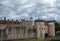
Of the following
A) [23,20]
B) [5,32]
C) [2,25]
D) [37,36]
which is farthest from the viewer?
[23,20]

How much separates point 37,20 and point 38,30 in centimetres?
1872

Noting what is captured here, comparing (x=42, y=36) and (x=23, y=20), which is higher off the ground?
(x=23, y=20)

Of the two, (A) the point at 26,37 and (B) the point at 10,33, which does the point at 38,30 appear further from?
(B) the point at 10,33

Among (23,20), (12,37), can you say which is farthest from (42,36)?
(23,20)

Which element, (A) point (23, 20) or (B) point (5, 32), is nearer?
(B) point (5, 32)

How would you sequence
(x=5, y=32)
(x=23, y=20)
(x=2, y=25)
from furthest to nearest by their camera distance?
(x=23, y=20) → (x=2, y=25) → (x=5, y=32)

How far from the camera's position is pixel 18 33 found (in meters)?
55.8

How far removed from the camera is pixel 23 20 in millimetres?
75500

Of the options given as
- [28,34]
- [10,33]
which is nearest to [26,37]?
[28,34]

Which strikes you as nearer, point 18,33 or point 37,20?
point 18,33

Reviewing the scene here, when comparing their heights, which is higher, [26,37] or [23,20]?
[23,20]

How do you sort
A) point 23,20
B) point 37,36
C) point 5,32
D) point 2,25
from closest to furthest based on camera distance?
point 5,32, point 37,36, point 2,25, point 23,20

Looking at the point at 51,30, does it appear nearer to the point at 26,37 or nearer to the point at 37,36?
the point at 37,36

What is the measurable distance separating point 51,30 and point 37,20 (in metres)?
12.4
